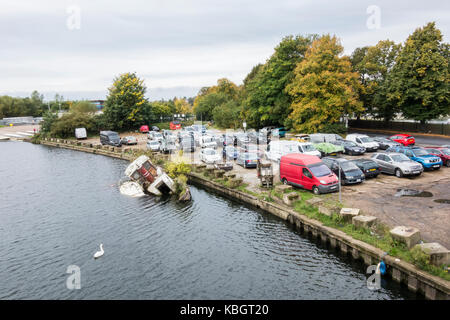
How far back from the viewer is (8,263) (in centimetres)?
1584

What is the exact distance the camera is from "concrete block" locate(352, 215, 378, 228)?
1492 cm

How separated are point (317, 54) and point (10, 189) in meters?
39.5

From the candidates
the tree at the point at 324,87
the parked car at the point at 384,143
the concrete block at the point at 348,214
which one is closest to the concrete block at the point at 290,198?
the concrete block at the point at 348,214

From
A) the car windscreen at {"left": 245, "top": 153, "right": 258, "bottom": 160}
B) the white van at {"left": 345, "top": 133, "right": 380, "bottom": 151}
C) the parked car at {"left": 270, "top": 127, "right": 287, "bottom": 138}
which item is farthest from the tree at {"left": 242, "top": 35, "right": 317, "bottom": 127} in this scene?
the car windscreen at {"left": 245, "top": 153, "right": 258, "bottom": 160}

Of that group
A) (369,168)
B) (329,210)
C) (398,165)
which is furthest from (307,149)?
(329,210)

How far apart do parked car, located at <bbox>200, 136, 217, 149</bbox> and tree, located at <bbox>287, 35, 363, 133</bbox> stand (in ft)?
41.9

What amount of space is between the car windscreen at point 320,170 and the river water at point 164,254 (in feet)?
14.2

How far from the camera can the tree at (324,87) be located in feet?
138

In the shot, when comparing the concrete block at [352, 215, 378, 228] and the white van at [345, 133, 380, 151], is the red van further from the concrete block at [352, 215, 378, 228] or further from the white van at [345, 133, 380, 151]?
the white van at [345, 133, 380, 151]

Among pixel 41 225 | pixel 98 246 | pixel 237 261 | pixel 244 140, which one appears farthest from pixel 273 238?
pixel 244 140

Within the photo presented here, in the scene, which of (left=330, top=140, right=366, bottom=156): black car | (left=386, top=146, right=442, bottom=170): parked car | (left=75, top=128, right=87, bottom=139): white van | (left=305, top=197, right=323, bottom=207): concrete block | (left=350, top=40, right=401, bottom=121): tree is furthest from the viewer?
(left=75, top=128, right=87, bottom=139): white van

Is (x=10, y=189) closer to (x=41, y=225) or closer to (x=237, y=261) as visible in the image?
(x=41, y=225)

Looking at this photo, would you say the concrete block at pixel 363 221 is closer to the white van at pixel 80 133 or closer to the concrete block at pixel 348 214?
the concrete block at pixel 348 214

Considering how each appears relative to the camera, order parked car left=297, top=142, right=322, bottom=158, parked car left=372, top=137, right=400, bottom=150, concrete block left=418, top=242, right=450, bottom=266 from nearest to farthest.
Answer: concrete block left=418, top=242, right=450, bottom=266
parked car left=297, top=142, right=322, bottom=158
parked car left=372, top=137, right=400, bottom=150
